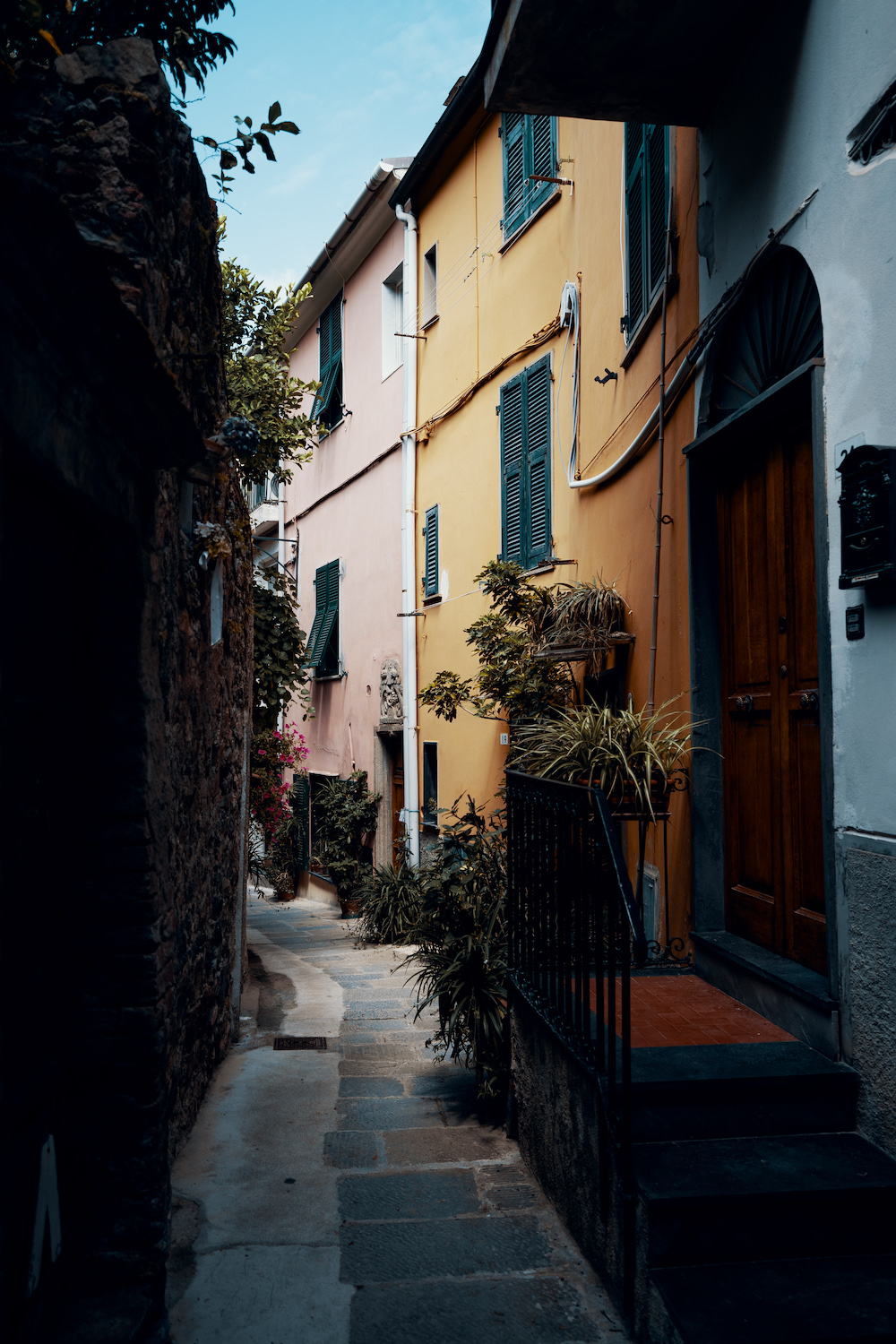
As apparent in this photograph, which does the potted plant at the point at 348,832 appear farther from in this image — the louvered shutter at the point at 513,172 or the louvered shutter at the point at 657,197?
the louvered shutter at the point at 657,197

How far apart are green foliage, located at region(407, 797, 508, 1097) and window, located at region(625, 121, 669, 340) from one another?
316 cm

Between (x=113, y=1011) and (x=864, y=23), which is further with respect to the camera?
(x=864, y=23)

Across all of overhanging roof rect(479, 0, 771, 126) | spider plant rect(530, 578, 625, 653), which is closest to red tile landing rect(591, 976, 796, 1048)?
spider plant rect(530, 578, 625, 653)

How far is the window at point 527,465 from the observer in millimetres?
8156

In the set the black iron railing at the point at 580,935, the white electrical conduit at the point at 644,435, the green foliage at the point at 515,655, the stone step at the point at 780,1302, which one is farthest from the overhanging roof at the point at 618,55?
the stone step at the point at 780,1302

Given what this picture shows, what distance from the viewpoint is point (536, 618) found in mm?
6973

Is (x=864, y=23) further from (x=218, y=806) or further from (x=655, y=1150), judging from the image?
(x=218, y=806)

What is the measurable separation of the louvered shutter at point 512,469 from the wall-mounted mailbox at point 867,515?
17.2ft

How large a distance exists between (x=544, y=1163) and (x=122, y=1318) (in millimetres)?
1787

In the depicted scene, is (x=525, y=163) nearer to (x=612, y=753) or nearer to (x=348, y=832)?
(x=612, y=753)

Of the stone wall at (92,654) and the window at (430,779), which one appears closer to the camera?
the stone wall at (92,654)

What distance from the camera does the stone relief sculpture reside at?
480 inches

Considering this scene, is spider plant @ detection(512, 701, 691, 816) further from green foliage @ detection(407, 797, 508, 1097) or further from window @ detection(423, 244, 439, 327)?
window @ detection(423, 244, 439, 327)

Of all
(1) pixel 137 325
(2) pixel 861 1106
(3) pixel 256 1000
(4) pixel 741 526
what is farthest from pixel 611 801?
(3) pixel 256 1000
